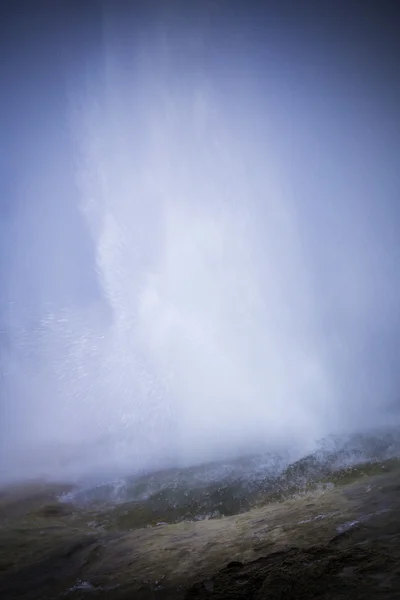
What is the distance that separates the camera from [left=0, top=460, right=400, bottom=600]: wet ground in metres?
3.16

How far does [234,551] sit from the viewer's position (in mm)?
4094

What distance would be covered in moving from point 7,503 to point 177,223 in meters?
12.1

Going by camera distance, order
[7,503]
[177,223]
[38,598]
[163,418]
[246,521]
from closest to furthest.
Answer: [38,598]
[246,521]
[7,503]
[163,418]
[177,223]

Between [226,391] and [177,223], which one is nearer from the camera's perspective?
[226,391]

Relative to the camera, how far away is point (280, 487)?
21.1 feet

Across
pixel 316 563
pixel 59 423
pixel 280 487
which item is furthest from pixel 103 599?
pixel 59 423

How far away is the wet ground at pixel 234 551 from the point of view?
316cm

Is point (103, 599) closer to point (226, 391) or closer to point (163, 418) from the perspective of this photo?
point (163, 418)

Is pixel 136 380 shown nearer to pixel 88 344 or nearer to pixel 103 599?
pixel 88 344

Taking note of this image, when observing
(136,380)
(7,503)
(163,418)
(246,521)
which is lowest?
(246,521)

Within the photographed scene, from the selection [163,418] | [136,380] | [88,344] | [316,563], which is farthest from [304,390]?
[88,344]

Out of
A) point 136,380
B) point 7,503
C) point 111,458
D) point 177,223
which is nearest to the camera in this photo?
point 7,503

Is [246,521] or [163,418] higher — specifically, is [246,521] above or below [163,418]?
below

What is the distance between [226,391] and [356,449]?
211 inches
